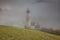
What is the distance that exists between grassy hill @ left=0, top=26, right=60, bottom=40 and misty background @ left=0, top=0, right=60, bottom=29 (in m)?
0.13

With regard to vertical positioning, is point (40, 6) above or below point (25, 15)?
above

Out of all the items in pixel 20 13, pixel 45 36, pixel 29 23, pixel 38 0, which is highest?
pixel 38 0

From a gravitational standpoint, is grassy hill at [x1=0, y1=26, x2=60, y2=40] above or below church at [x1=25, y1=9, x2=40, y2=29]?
below

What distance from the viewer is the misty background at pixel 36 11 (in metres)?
2.60

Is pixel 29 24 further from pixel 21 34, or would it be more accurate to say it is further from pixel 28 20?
pixel 21 34

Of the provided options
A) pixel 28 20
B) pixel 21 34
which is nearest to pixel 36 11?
pixel 28 20

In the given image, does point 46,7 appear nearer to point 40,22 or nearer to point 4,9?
point 40,22

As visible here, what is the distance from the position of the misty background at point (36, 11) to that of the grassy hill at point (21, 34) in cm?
13

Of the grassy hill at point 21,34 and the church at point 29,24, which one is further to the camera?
the church at point 29,24

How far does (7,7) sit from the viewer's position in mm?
2607

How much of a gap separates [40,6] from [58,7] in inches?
14.2

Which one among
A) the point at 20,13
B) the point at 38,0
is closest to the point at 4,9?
the point at 20,13

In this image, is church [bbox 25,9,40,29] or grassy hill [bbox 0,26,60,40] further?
church [bbox 25,9,40,29]

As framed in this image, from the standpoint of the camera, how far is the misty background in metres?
2.60
